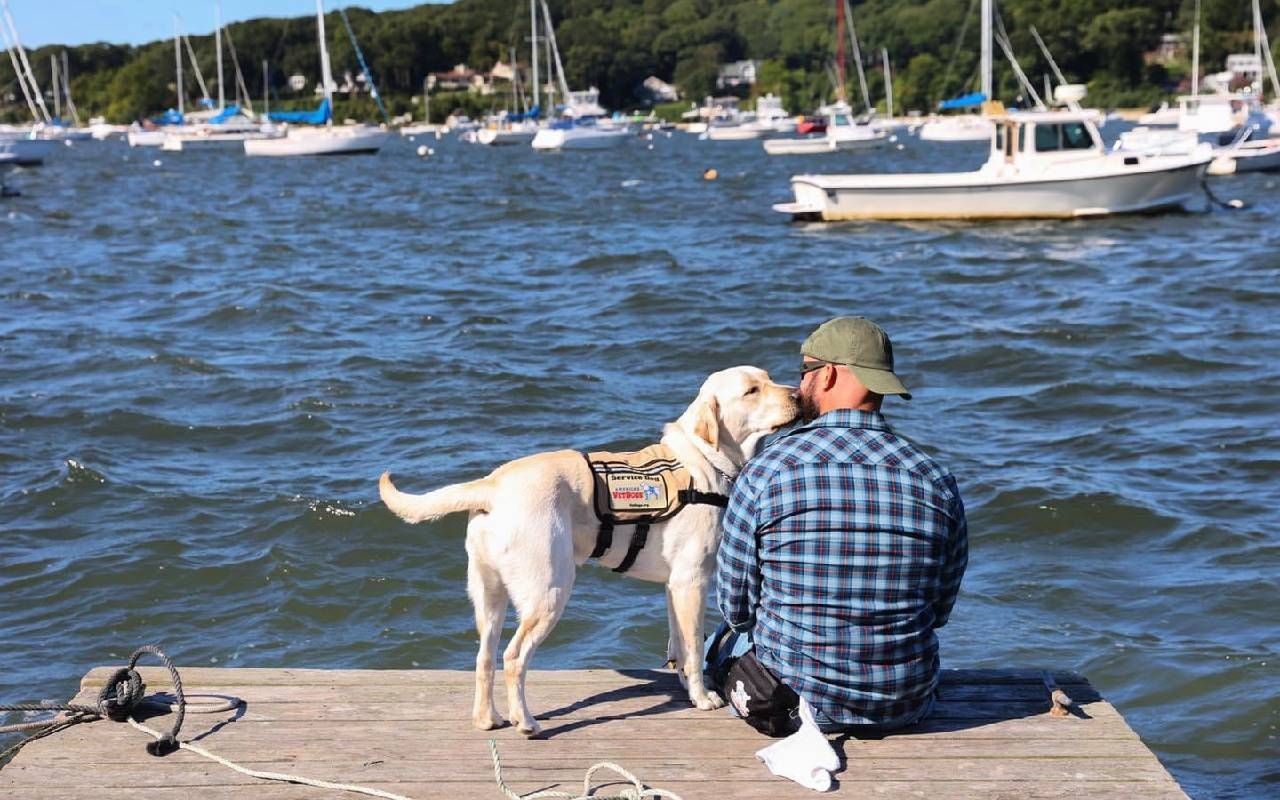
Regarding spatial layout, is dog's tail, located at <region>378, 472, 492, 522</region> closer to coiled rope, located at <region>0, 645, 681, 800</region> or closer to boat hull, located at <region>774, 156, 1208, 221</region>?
coiled rope, located at <region>0, 645, 681, 800</region>

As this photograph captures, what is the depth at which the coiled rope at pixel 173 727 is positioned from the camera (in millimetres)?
4016

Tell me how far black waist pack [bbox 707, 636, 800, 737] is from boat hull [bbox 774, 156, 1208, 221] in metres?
23.5

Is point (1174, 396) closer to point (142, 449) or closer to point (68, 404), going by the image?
point (142, 449)

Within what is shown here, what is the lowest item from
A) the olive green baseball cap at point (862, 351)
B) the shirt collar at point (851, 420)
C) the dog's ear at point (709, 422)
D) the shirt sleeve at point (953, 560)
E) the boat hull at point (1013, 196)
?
the boat hull at point (1013, 196)

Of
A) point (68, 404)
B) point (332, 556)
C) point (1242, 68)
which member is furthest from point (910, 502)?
point (1242, 68)

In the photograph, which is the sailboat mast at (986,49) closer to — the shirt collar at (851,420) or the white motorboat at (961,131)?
the white motorboat at (961,131)

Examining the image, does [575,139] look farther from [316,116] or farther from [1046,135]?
[1046,135]

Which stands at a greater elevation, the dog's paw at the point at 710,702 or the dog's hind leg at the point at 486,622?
the dog's hind leg at the point at 486,622

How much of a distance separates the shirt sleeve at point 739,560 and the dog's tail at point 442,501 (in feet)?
2.49

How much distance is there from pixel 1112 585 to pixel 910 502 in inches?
198

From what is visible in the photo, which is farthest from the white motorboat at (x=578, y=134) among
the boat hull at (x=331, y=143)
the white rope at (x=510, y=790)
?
the white rope at (x=510, y=790)

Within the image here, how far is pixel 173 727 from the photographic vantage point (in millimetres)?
4398

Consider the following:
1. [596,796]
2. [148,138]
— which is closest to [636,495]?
[596,796]

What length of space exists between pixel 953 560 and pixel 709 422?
0.97m
